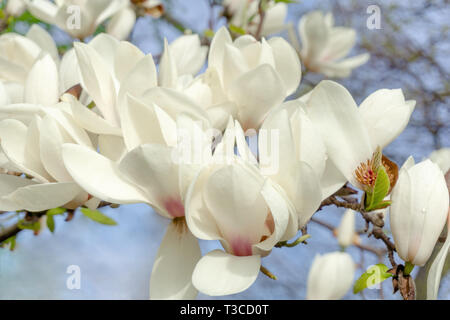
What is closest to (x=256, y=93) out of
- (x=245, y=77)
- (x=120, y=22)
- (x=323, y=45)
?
(x=245, y=77)

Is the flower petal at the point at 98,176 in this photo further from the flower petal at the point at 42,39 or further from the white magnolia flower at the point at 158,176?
the flower petal at the point at 42,39

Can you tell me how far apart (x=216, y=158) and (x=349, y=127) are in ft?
0.36

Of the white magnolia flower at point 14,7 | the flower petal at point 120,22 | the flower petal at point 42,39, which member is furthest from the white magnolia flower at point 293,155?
the white magnolia flower at point 14,7

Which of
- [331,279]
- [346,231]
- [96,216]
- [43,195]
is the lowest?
[346,231]

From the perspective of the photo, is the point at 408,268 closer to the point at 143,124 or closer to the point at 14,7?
the point at 143,124

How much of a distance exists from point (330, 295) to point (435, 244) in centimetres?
69

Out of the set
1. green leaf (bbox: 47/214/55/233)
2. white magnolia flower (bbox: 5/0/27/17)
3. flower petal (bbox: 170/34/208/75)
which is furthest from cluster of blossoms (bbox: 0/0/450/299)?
white magnolia flower (bbox: 5/0/27/17)

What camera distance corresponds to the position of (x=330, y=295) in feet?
3.30

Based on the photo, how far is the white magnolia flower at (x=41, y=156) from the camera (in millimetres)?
345

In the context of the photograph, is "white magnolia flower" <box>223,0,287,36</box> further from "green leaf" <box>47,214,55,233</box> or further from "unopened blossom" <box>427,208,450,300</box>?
"unopened blossom" <box>427,208,450,300</box>

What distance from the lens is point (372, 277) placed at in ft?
1.18

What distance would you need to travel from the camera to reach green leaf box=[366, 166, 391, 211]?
13.4 inches

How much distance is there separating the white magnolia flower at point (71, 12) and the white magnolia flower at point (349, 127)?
474mm

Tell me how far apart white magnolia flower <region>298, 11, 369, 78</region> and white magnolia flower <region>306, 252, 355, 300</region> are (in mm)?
517
